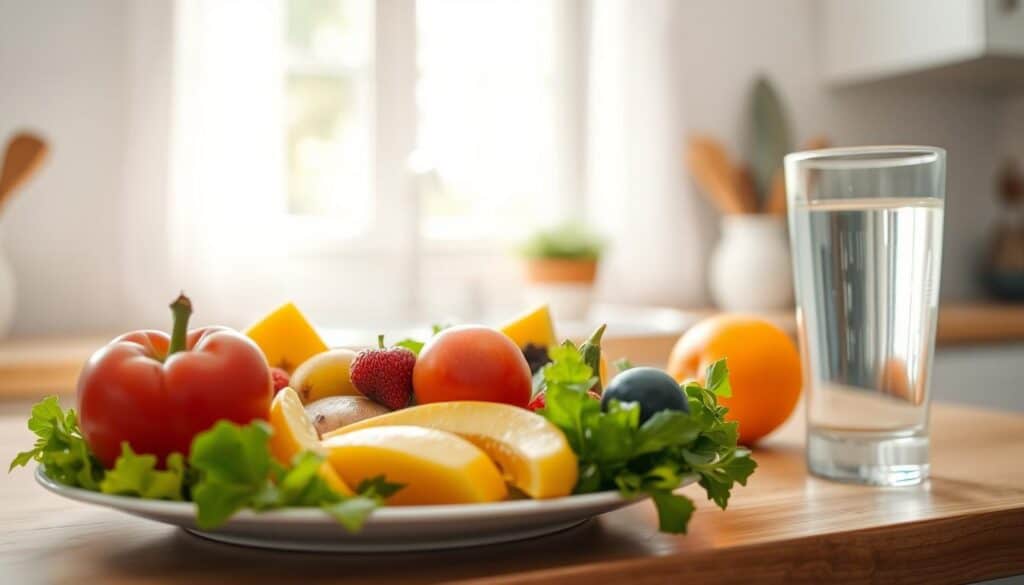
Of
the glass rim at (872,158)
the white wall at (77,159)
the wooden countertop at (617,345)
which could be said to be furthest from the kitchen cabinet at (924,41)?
the glass rim at (872,158)

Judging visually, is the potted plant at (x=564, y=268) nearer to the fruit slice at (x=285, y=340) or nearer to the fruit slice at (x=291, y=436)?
the fruit slice at (x=285, y=340)

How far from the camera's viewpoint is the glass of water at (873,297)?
734 mm

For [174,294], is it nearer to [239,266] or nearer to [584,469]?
[239,266]

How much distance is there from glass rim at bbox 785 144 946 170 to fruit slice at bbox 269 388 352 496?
0.39m

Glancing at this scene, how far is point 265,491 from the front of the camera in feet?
1.56

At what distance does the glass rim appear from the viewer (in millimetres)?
735

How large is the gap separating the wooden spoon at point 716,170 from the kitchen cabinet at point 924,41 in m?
0.46

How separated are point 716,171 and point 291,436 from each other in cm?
219

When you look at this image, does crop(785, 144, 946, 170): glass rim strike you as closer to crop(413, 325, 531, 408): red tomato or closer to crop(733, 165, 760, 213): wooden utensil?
crop(413, 325, 531, 408): red tomato

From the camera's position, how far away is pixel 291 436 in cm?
53

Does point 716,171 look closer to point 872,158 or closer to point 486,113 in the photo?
point 486,113

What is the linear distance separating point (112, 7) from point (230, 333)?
183 cm

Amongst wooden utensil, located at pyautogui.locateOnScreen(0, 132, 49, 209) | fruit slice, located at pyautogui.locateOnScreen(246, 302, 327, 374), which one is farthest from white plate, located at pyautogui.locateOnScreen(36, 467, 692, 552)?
wooden utensil, located at pyautogui.locateOnScreen(0, 132, 49, 209)

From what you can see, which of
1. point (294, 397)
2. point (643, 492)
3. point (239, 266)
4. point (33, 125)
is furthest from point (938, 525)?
point (33, 125)
